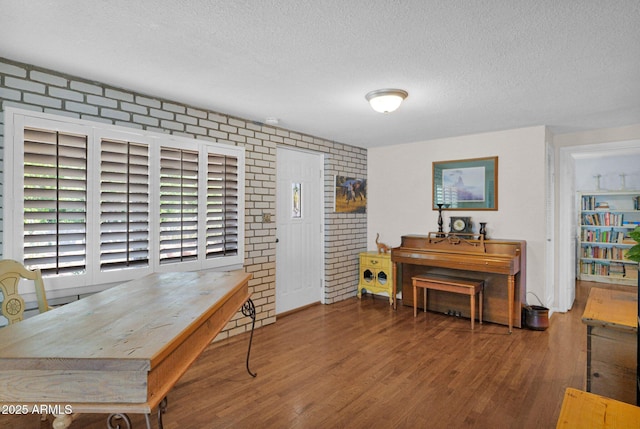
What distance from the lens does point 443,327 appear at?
3.88m

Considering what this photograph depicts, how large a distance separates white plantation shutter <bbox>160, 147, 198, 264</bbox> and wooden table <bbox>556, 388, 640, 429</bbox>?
290 cm

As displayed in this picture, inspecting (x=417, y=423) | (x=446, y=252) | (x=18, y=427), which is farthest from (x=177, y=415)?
(x=446, y=252)

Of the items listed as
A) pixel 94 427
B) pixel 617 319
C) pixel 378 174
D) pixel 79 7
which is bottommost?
pixel 94 427

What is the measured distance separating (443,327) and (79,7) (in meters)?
4.12

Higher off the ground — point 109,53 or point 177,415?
point 109,53

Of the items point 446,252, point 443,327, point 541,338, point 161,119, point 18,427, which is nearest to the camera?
point 18,427

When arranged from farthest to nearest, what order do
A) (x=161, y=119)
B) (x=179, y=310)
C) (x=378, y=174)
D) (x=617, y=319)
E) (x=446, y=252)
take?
(x=378, y=174)
(x=446, y=252)
(x=161, y=119)
(x=617, y=319)
(x=179, y=310)

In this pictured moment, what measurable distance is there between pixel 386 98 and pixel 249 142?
167 centimetres

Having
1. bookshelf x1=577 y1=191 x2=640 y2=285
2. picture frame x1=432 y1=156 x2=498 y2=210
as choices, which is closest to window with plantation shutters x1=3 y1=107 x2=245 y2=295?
picture frame x1=432 y1=156 x2=498 y2=210

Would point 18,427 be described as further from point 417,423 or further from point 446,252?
point 446,252

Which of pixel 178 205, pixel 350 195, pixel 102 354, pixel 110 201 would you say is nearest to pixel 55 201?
pixel 110 201

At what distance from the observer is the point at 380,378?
2.67 meters

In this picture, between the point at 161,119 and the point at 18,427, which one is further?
the point at 161,119

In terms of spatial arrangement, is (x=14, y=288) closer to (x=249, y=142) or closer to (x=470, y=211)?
(x=249, y=142)
